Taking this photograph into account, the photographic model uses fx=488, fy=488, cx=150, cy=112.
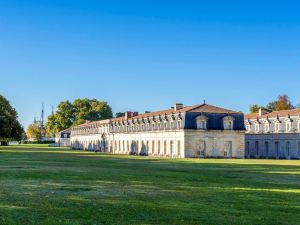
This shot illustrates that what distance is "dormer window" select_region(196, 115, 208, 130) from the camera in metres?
71.9

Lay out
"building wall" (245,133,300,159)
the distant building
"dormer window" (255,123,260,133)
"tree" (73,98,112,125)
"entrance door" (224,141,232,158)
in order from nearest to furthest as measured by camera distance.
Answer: "entrance door" (224,141,232,158) < "building wall" (245,133,300,159) < "dormer window" (255,123,260,133) < "tree" (73,98,112,125) < the distant building

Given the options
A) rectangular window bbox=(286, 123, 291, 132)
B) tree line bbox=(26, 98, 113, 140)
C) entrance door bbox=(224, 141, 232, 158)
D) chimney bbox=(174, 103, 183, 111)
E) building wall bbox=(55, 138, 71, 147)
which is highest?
tree line bbox=(26, 98, 113, 140)

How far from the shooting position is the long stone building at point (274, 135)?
2918 inches

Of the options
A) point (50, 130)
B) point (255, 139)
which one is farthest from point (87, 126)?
point (255, 139)

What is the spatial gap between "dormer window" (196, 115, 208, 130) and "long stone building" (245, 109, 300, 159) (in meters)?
13.7

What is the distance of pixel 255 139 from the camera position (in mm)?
84500

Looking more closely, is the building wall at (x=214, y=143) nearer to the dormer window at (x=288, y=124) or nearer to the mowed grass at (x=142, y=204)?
the dormer window at (x=288, y=124)

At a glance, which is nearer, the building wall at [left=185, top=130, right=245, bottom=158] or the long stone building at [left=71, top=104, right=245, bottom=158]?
the building wall at [left=185, top=130, right=245, bottom=158]

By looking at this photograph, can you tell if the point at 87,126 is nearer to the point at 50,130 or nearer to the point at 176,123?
the point at 50,130

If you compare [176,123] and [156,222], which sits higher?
[176,123]

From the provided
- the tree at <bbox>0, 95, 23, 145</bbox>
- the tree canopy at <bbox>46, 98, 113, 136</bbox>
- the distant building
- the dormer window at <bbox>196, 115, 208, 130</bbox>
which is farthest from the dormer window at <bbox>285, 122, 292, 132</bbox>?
the distant building

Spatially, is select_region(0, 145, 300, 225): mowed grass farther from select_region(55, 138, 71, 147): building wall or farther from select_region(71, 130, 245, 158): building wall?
select_region(55, 138, 71, 147): building wall

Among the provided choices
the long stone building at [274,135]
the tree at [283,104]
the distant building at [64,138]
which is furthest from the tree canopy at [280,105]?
the distant building at [64,138]

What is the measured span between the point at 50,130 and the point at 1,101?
315 feet
